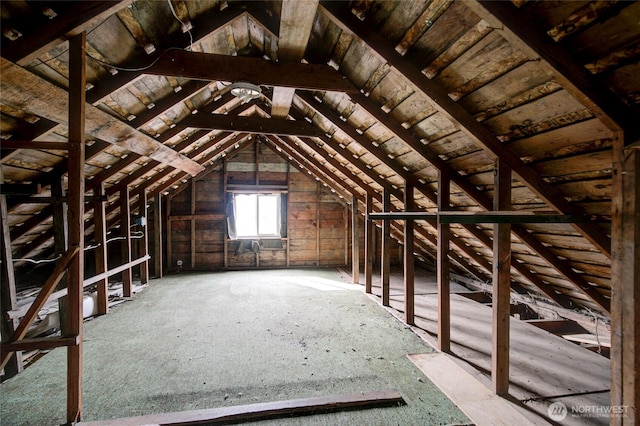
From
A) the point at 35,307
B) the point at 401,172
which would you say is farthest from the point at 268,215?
the point at 35,307

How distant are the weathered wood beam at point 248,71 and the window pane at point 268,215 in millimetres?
4945

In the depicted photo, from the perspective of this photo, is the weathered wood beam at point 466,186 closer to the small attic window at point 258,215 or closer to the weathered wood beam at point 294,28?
the weathered wood beam at point 294,28

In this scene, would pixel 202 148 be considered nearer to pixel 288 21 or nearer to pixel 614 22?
pixel 288 21

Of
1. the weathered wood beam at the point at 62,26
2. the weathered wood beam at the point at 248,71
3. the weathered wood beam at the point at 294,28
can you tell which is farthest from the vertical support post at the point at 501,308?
the weathered wood beam at the point at 62,26

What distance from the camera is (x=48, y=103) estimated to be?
1.68 meters

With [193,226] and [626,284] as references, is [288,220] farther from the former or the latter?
[626,284]

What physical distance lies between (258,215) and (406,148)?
16.5 feet

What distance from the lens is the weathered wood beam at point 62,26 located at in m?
1.38

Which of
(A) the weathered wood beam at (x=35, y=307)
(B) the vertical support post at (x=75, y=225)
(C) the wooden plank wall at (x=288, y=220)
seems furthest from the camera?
(C) the wooden plank wall at (x=288, y=220)

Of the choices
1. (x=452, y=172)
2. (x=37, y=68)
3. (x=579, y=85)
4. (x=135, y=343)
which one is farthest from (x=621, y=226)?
(x=135, y=343)

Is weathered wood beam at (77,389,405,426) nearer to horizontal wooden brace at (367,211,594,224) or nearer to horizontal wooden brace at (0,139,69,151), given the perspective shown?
horizontal wooden brace at (367,211,594,224)

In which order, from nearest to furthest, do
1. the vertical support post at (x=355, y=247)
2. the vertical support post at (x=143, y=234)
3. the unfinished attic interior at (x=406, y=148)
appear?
the unfinished attic interior at (x=406, y=148)
the vertical support post at (x=143, y=234)
the vertical support post at (x=355, y=247)

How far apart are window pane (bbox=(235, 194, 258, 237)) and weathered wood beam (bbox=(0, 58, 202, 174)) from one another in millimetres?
4240

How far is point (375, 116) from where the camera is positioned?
7.84 ft
